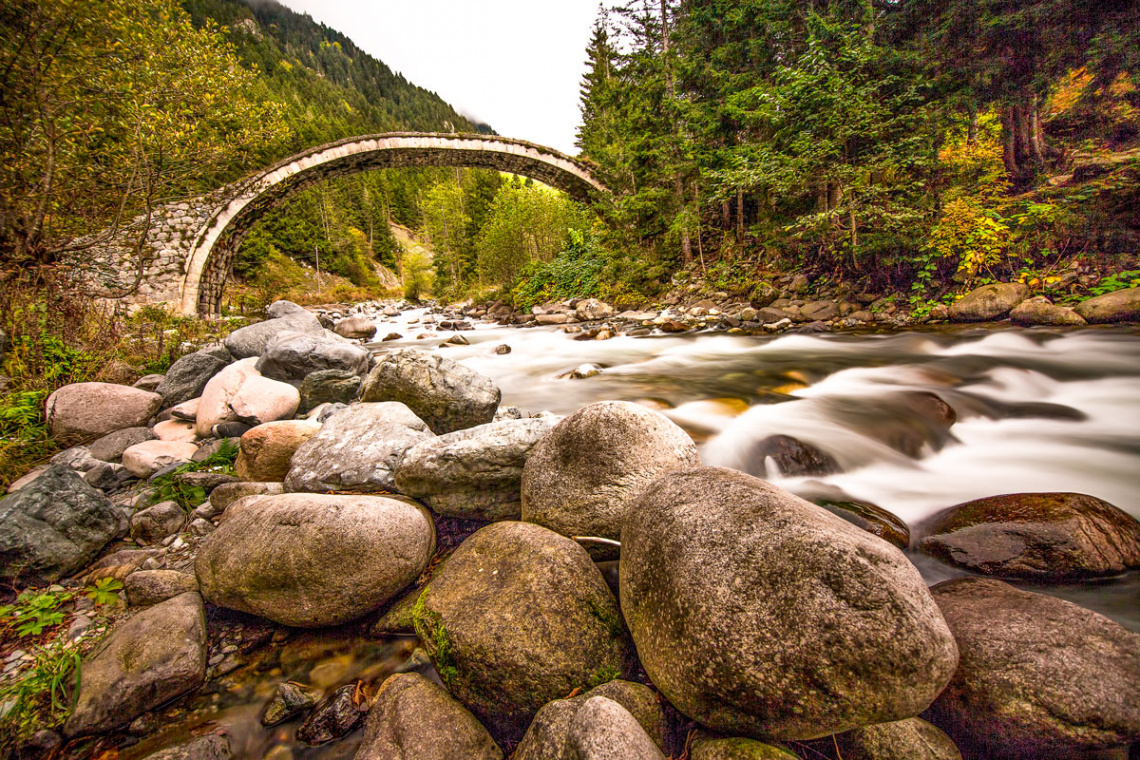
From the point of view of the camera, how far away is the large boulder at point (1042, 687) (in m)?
1.25

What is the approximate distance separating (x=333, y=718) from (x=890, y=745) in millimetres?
2148

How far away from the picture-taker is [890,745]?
1283mm

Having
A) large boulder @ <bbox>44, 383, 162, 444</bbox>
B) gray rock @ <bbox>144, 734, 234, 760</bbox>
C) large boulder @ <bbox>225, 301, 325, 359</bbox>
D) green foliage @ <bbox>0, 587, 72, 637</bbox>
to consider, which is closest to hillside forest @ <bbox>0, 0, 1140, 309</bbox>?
large boulder @ <bbox>225, 301, 325, 359</bbox>

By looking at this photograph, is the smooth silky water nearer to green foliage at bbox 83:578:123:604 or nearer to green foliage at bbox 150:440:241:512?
green foliage at bbox 83:578:123:604

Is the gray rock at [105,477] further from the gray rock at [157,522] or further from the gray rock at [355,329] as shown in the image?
the gray rock at [355,329]

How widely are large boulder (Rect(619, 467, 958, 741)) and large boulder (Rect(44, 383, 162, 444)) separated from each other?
18.9 ft

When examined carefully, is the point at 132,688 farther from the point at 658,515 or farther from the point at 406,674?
the point at 658,515

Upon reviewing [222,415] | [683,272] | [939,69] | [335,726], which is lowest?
[335,726]

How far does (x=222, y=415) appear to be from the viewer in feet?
13.6

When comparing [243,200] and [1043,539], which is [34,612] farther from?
[243,200]

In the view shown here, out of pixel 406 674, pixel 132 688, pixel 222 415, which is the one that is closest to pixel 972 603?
pixel 406 674

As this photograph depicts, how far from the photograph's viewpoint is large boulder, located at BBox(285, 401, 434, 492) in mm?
2854

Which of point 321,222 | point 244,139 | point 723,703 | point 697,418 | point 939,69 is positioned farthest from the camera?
point 321,222

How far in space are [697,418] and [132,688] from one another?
15.2ft
